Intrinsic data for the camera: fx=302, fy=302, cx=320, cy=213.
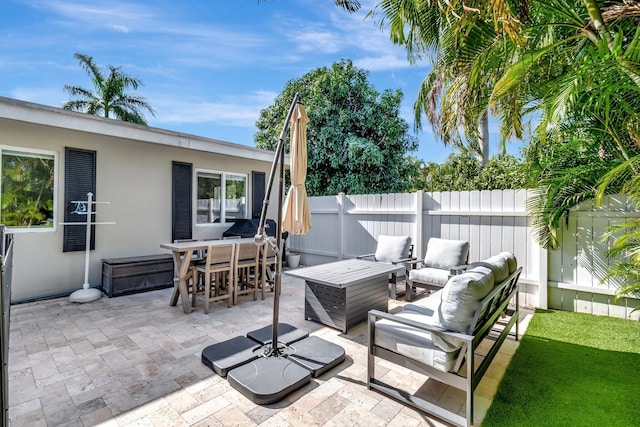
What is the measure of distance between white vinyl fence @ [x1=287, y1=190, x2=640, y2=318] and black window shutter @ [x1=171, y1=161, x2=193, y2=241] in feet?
12.2

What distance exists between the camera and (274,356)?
3125mm

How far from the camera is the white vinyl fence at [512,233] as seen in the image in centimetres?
439

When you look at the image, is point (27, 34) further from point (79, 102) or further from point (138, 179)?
point (79, 102)

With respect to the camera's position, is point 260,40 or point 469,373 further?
point 260,40

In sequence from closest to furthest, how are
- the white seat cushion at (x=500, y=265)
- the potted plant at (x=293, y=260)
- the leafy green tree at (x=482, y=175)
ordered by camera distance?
1. the white seat cushion at (x=500, y=265)
2. the leafy green tree at (x=482, y=175)
3. the potted plant at (x=293, y=260)

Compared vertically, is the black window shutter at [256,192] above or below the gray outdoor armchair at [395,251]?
above

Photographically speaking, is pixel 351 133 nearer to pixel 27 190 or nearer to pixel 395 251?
pixel 395 251

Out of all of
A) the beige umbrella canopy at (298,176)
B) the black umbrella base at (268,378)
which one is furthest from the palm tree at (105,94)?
the black umbrella base at (268,378)

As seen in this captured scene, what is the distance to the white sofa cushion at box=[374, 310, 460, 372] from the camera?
225cm

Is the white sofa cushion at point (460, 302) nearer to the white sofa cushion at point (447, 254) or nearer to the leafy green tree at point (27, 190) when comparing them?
the white sofa cushion at point (447, 254)

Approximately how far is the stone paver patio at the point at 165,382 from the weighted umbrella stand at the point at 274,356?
86 millimetres

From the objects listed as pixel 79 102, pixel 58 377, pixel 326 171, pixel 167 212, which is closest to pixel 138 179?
pixel 167 212

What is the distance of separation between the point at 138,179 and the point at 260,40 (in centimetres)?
479

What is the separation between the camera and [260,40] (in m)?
8.06
